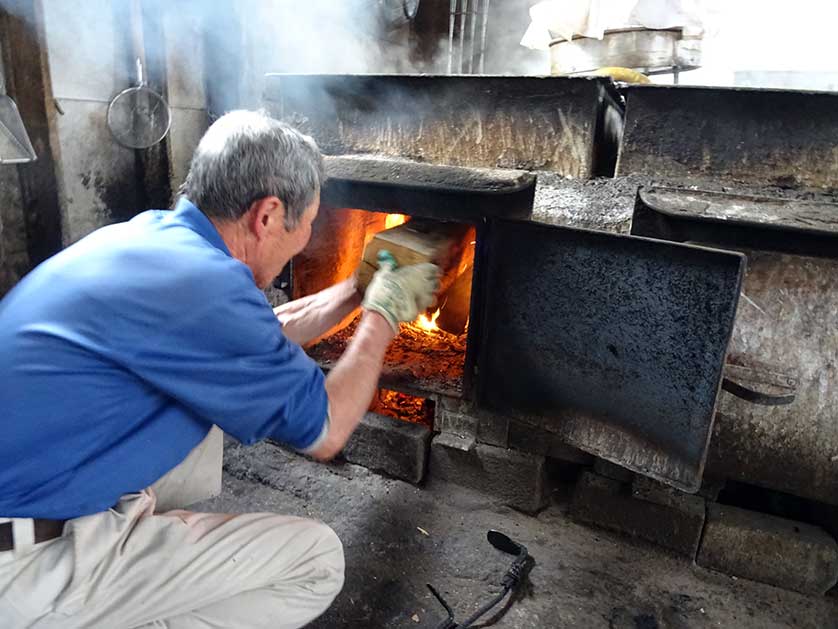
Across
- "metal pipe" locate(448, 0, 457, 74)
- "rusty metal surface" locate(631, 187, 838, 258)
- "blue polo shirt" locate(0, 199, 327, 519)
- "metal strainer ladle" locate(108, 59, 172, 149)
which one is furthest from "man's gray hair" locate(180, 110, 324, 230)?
"metal pipe" locate(448, 0, 457, 74)

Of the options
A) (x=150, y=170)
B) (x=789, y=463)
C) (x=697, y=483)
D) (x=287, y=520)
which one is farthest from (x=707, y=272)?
(x=150, y=170)

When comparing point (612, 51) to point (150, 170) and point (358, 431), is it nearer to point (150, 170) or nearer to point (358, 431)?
point (358, 431)

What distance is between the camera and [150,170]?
152 inches

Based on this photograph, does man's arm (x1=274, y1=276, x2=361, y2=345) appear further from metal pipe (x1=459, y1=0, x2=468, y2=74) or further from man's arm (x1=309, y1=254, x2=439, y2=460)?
metal pipe (x1=459, y1=0, x2=468, y2=74)

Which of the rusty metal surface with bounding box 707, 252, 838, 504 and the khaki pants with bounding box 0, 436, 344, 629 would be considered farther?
the rusty metal surface with bounding box 707, 252, 838, 504

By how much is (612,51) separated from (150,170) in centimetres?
284

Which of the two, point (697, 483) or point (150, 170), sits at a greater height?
point (150, 170)

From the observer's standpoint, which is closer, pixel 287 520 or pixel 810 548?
pixel 287 520

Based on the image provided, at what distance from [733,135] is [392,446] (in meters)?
2.04

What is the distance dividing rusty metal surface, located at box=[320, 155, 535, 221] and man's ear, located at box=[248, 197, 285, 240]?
732 millimetres

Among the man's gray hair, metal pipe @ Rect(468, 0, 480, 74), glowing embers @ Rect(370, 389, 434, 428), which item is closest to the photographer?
the man's gray hair

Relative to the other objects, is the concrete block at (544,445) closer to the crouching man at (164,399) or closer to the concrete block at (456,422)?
the concrete block at (456,422)

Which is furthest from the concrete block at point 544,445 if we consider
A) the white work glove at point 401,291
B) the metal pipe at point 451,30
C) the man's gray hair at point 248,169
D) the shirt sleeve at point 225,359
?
the metal pipe at point 451,30

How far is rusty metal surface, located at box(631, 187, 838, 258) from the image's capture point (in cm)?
205
